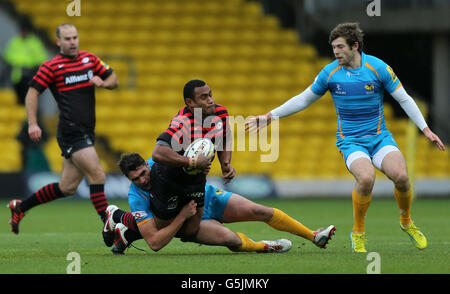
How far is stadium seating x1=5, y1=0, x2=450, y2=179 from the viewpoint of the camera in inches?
745

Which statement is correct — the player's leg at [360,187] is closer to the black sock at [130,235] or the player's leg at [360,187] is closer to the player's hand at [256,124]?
the player's hand at [256,124]

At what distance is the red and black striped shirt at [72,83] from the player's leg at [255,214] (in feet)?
8.45

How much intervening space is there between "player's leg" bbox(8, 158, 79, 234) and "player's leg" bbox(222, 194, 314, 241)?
247 centimetres

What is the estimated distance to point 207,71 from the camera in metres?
20.4

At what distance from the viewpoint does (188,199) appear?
7.27 meters

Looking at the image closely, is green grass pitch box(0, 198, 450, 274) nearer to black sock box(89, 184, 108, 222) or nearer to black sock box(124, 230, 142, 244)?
black sock box(124, 230, 142, 244)

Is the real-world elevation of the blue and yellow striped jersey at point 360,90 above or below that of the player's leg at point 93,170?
A: above

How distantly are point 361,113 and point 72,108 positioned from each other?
10.7 feet

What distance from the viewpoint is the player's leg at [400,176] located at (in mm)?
7570

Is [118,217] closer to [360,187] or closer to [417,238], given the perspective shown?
[360,187]

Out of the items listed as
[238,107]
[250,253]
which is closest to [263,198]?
[238,107]

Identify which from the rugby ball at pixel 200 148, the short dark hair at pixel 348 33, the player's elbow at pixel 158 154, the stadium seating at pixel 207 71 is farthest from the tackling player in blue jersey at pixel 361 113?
the stadium seating at pixel 207 71

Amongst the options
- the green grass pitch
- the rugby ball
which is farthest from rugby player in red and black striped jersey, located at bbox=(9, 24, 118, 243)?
the rugby ball

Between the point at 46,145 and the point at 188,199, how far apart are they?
38.3 feet
